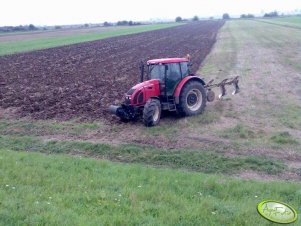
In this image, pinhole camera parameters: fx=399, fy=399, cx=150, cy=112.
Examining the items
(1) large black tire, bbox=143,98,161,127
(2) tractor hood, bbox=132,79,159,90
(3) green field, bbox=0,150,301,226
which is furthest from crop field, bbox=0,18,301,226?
(2) tractor hood, bbox=132,79,159,90

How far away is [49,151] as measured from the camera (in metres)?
10.5

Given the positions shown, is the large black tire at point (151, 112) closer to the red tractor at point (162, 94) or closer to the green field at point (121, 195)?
the red tractor at point (162, 94)

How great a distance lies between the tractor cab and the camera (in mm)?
12480

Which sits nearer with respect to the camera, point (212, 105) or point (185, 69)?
point (185, 69)

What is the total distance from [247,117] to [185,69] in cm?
259

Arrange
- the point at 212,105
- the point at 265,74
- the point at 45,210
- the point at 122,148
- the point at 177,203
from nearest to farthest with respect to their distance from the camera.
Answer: the point at 45,210 < the point at 177,203 < the point at 122,148 < the point at 212,105 < the point at 265,74

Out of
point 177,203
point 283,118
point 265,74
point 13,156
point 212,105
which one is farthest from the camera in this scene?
point 265,74

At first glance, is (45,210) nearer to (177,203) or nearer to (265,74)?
(177,203)

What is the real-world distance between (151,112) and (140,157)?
2.26 metres

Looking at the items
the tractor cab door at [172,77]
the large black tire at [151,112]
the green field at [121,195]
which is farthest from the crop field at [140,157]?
the tractor cab door at [172,77]

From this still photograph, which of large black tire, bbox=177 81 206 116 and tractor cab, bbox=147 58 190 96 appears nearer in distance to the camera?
tractor cab, bbox=147 58 190 96

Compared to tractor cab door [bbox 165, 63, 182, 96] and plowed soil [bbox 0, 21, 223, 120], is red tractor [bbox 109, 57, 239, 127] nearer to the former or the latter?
tractor cab door [bbox 165, 63, 182, 96]

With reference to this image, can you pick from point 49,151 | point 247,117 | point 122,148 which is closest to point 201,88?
point 247,117

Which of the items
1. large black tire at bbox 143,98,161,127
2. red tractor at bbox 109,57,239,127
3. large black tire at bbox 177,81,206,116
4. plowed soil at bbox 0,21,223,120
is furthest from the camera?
plowed soil at bbox 0,21,223,120
